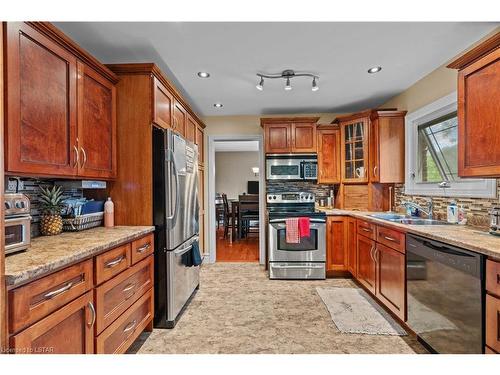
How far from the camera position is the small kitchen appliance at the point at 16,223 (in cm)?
116

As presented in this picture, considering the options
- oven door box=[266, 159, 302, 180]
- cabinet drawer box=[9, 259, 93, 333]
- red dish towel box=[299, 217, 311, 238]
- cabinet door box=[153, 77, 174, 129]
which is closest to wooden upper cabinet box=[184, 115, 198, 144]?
cabinet door box=[153, 77, 174, 129]

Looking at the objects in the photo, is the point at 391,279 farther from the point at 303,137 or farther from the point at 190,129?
the point at 190,129

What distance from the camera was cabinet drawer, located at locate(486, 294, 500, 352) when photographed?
128cm

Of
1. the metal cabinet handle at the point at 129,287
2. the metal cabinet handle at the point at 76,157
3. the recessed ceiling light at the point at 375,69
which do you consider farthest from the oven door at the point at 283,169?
the metal cabinet handle at the point at 76,157

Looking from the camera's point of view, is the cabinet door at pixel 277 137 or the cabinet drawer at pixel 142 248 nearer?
the cabinet drawer at pixel 142 248

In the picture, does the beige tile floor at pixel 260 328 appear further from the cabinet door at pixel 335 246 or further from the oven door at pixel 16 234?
the oven door at pixel 16 234

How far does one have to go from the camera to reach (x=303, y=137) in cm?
379

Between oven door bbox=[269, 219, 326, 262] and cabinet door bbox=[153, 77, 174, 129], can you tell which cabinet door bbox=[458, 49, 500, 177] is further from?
cabinet door bbox=[153, 77, 174, 129]

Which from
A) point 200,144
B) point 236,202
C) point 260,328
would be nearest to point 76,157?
point 260,328

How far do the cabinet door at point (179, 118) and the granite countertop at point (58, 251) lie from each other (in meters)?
1.27

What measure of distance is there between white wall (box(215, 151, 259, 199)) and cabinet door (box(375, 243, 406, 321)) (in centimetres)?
649

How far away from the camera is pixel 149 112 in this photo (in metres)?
2.12
